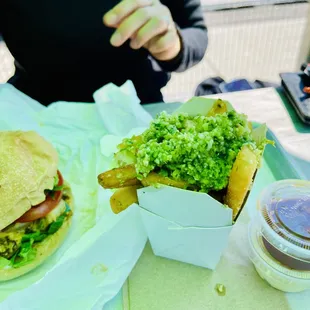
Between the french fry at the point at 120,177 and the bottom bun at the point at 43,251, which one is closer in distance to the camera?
the french fry at the point at 120,177

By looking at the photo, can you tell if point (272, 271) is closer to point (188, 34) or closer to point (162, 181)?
point (162, 181)

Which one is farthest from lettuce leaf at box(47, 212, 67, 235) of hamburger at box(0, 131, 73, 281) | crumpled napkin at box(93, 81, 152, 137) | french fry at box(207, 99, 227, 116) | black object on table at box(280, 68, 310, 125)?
black object on table at box(280, 68, 310, 125)

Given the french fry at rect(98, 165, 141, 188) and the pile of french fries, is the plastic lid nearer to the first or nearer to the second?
the pile of french fries

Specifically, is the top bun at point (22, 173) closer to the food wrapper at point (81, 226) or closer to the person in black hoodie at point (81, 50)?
the food wrapper at point (81, 226)

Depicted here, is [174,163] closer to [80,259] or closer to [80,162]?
[80,259]

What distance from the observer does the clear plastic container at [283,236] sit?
3.03 feet

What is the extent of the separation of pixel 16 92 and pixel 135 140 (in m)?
0.96

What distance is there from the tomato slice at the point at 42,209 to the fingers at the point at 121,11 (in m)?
0.65

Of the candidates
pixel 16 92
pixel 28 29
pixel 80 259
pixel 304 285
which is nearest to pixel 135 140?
pixel 80 259

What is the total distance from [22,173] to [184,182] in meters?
0.63

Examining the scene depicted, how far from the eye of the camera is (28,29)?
1797mm

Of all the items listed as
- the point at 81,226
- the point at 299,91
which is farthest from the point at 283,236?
the point at 299,91

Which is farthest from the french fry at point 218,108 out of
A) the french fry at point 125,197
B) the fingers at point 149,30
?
the fingers at point 149,30

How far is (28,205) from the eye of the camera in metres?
1.26
